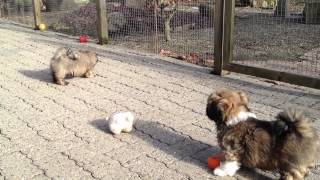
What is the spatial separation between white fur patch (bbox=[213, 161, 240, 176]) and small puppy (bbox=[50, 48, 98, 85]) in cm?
312

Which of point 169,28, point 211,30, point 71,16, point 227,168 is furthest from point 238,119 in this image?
point 71,16

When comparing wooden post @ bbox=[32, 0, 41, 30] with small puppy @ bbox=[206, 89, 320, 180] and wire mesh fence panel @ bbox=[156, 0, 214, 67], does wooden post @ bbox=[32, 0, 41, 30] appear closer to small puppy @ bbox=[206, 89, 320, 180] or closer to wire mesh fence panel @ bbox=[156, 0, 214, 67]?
wire mesh fence panel @ bbox=[156, 0, 214, 67]

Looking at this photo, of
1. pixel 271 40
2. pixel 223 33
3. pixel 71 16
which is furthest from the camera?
pixel 71 16

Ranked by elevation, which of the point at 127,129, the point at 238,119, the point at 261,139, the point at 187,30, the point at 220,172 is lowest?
the point at 220,172

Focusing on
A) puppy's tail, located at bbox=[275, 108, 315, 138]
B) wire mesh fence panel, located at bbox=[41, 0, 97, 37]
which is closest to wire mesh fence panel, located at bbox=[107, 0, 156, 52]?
wire mesh fence panel, located at bbox=[41, 0, 97, 37]

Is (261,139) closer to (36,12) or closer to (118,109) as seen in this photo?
(118,109)

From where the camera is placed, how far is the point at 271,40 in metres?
8.29

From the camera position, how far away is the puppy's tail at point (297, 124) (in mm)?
3057

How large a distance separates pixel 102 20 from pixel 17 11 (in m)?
5.00

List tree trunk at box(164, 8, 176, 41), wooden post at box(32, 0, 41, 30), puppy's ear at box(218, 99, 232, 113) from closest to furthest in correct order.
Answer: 1. puppy's ear at box(218, 99, 232, 113)
2. tree trunk at box(164, 8, 176, 41)
3. wooden post at box(32, 0, 41, 30)

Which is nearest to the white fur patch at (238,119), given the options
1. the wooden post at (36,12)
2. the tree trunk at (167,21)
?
the tree trunk at (167,21)

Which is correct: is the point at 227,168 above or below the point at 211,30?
below

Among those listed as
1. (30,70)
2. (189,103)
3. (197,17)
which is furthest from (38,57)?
(189,103)

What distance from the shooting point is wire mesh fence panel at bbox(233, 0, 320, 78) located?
669 cm
